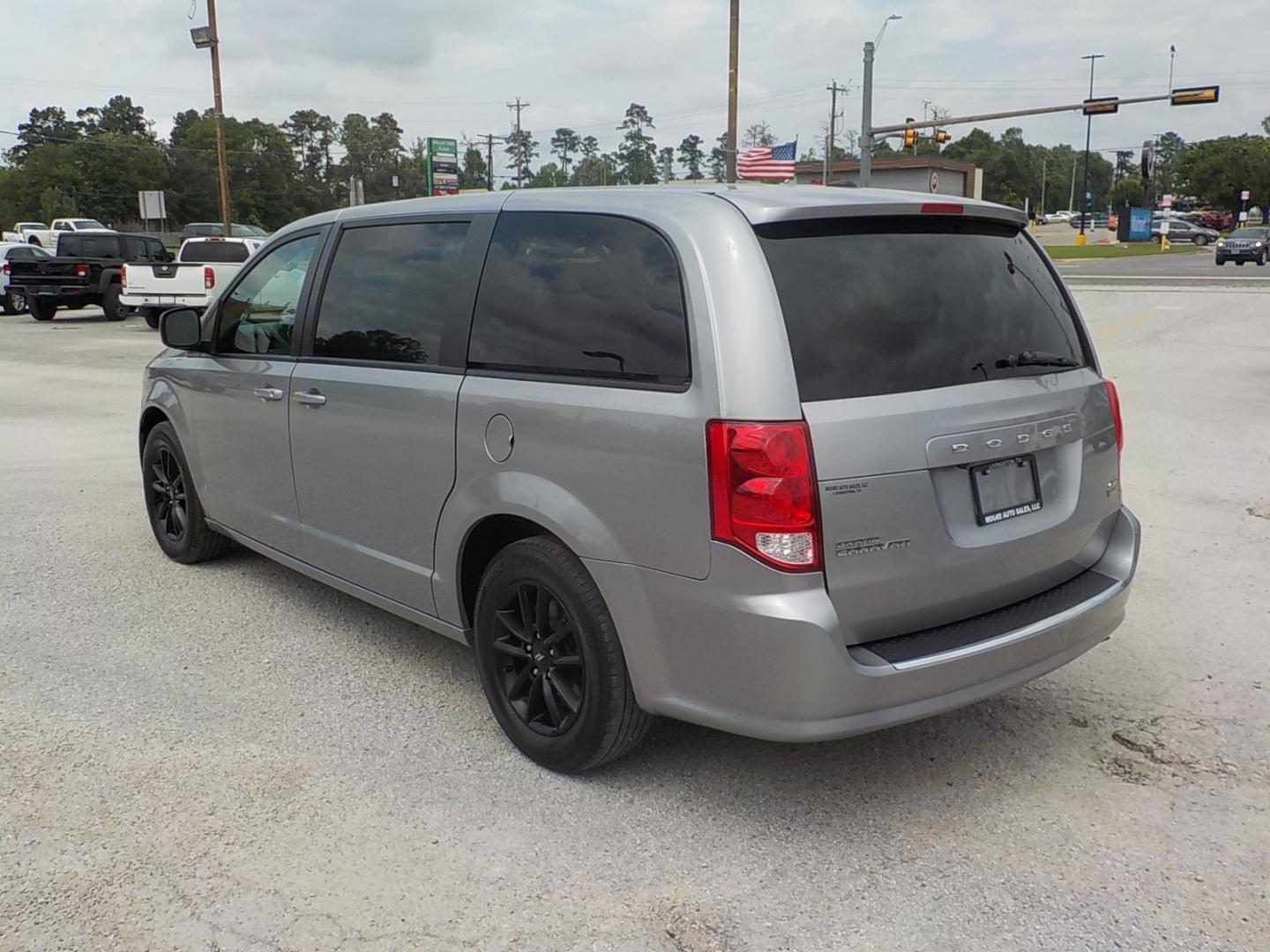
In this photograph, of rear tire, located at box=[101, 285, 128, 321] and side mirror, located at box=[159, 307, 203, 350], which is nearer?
side mirror, located at box=[159, 307, 203, 350]

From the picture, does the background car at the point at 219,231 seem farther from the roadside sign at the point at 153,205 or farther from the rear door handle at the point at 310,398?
A: the rear door handle at the point at 310,398

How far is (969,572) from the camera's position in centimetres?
311

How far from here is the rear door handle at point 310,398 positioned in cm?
429

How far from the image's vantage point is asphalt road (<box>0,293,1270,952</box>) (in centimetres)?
276

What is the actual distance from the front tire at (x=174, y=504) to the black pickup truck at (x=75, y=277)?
1937 cm

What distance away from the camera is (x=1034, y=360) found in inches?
135

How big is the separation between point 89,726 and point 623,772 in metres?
1.88

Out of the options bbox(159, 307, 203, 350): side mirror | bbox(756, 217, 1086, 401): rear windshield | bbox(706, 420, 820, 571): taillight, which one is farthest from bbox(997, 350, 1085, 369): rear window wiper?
bbox(159, 307, 203, 350): side mirror

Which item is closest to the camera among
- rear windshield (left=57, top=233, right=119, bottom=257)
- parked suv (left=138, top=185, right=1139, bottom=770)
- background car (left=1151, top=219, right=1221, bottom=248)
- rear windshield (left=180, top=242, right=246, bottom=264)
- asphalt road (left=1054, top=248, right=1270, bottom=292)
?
parked suv (left=138, top=185, right=1139, bottom=770)

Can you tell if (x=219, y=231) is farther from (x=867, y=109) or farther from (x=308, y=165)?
(x=308, y=165)

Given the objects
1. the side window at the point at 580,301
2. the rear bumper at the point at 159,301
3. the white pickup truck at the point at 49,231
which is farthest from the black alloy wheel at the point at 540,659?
the white pickup truck at the point at 49,231

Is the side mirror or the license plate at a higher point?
the side mirror

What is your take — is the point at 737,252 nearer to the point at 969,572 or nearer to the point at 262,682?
the point at 969,572

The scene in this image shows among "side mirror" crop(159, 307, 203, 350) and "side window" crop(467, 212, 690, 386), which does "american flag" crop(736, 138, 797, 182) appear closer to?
"side mirror" crop(159, 307, 203, 350)
